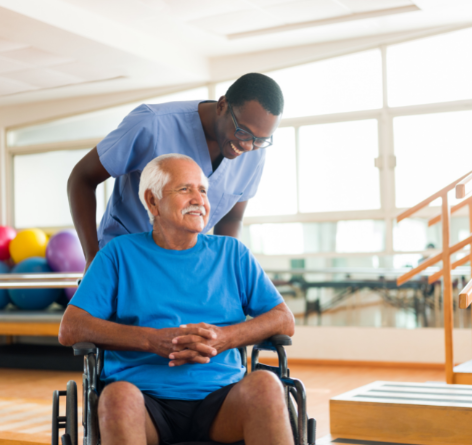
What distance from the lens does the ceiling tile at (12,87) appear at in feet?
18.0

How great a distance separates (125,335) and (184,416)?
9.2 inches

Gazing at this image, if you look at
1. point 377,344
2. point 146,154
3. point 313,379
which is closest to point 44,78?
point 313,379

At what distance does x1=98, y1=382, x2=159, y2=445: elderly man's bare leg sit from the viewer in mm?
1380

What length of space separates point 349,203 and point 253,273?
11.3ft

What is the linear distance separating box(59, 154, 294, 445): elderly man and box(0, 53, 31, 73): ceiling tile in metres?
3.71

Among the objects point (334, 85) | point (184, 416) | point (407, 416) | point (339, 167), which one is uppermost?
point (334, 85)

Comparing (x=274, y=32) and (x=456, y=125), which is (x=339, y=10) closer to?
(x=274, y=32)

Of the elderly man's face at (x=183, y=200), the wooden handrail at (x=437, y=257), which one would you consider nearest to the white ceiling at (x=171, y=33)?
the wooden handrail at (x=437, y=257)

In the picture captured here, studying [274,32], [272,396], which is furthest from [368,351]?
[272,396]

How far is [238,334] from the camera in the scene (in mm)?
1614

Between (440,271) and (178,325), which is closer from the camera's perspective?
(178,325)

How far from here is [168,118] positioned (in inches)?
74.6

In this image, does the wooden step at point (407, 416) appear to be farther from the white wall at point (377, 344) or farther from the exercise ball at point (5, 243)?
the exercise ball at point (5, 243)

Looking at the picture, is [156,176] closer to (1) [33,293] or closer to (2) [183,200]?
(2) [183,200]
